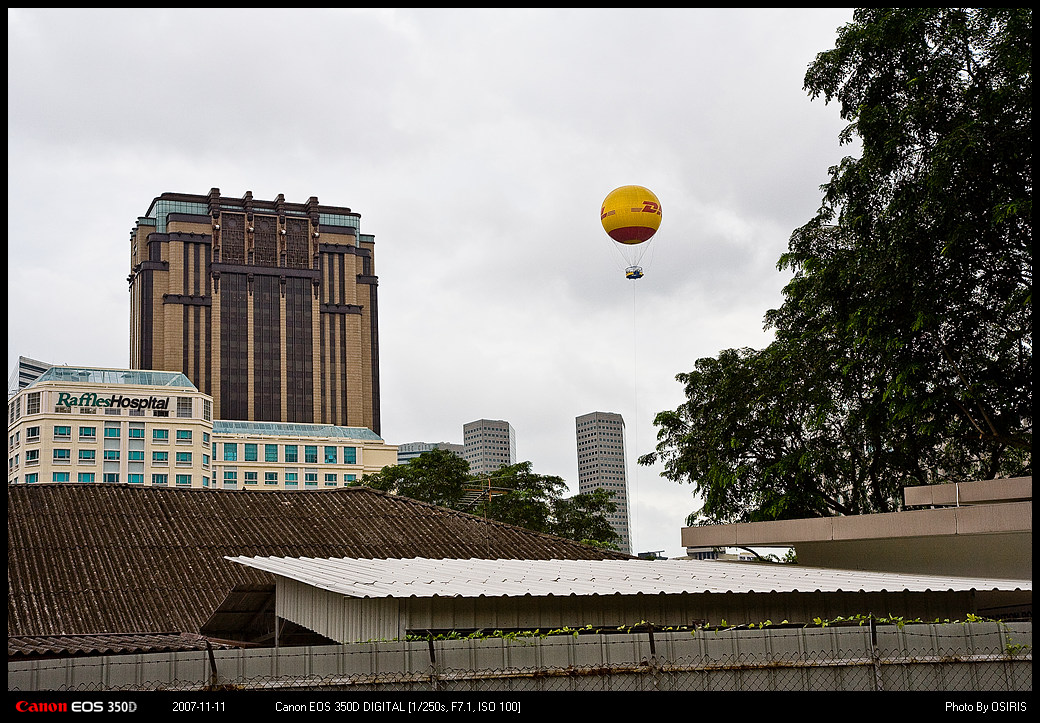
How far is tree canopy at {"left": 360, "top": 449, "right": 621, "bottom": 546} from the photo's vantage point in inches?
2004

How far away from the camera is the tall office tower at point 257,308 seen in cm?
15688

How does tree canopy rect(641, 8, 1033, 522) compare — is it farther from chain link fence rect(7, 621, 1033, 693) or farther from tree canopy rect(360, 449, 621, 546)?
tree canopy rect(360, 449, 621, 546)

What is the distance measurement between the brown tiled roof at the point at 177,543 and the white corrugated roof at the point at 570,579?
4.07 m

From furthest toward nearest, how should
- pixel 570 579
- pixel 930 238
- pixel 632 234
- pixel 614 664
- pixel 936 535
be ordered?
pixel 632 234 < pixel 930 238 < pixel 936 535 < pixel 570 579 < pixel 614 664

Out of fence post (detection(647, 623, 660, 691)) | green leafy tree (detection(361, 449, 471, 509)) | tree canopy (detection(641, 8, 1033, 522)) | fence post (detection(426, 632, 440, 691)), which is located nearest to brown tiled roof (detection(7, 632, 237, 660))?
fence post (detection(426, 632, 440, 691))

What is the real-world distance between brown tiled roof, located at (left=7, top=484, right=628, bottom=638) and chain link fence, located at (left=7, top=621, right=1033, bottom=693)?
30.9ft

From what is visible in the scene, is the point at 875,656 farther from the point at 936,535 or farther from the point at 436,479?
the point at 436,479

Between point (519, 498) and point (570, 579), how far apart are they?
121 ft

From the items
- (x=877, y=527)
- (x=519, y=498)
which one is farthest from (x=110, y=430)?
(x=877, y=527)

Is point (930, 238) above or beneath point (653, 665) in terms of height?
above

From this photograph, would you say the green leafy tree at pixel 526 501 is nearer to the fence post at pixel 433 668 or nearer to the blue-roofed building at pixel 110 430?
the fence post at pixel 433 668

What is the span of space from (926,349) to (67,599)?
64.0 feet

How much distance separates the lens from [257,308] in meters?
163
